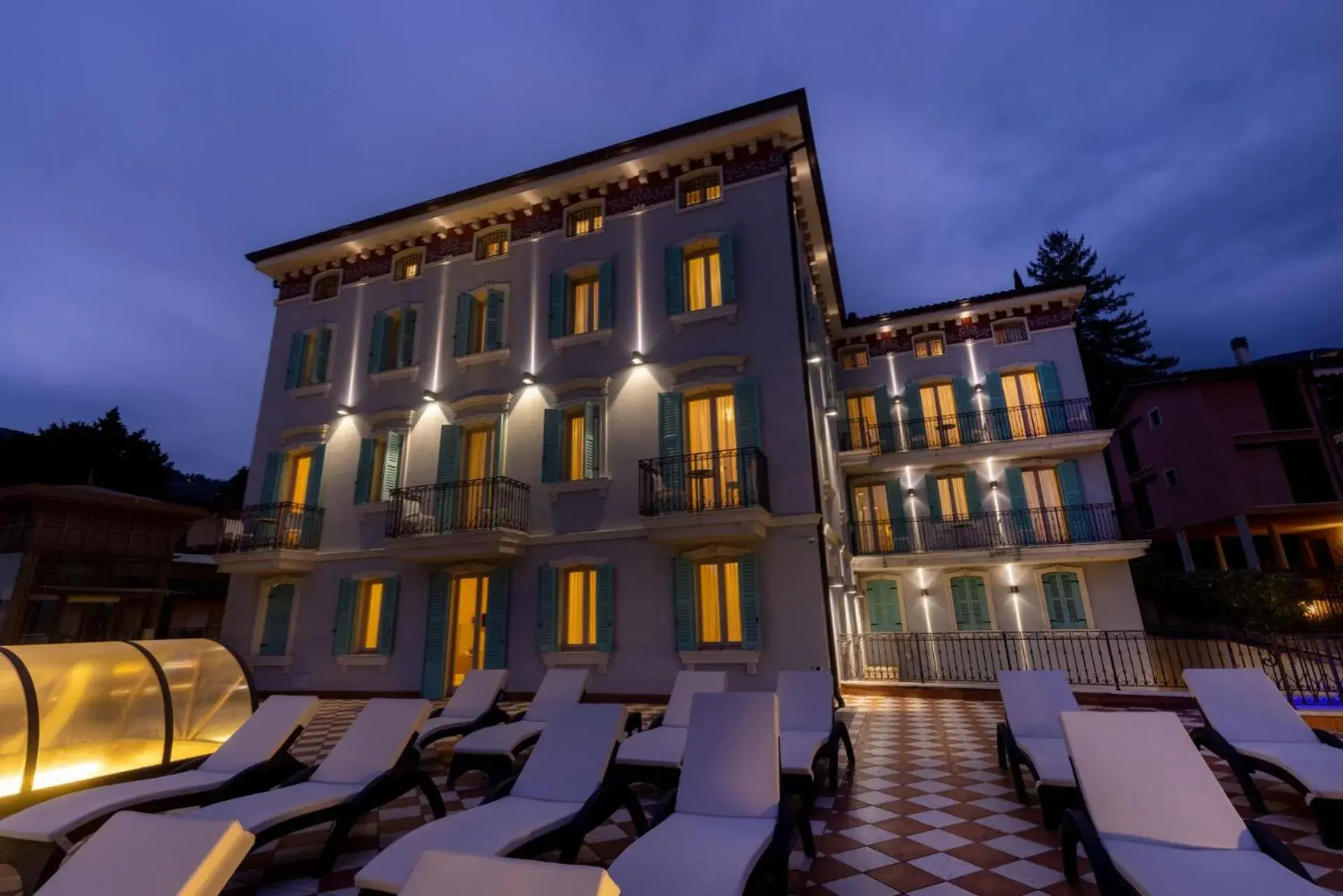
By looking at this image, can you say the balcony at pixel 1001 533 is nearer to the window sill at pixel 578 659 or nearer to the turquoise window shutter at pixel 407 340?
the window sill at pixel 578 659

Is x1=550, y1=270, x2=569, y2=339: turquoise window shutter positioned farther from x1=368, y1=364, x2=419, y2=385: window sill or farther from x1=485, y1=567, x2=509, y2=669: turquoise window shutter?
x1=485, y1=567, x2=509, y2=669: turquoise window shutter

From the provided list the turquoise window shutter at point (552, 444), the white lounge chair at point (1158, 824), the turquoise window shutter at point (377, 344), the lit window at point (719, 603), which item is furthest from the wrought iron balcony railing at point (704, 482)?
the turquoise window shutter at point (377, 344)

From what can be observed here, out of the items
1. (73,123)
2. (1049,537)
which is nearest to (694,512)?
(1049,537)

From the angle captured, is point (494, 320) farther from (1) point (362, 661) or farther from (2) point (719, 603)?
(2) point (719, 603)

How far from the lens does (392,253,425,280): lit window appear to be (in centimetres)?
1477

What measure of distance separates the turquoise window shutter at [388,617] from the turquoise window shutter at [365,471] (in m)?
2.15

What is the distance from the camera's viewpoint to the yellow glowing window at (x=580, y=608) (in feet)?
36.4

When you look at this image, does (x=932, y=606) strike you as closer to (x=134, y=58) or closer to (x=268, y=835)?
(x=268, y=835)

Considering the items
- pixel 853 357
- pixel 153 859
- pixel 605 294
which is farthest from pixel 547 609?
pixel 853 357

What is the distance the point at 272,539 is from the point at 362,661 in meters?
3.82

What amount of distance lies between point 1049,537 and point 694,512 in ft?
34.1

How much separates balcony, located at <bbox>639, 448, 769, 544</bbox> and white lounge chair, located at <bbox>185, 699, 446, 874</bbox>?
5797 mm

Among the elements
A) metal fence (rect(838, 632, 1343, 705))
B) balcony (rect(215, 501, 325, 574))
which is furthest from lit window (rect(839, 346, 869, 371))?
balcony (rect(215, 501, 325, 574))

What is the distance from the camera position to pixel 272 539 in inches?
522
